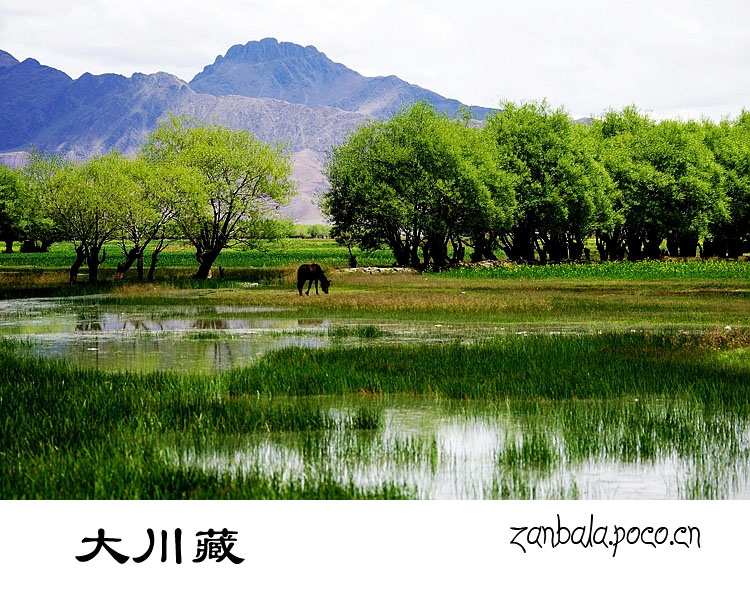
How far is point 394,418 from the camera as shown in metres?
15.3

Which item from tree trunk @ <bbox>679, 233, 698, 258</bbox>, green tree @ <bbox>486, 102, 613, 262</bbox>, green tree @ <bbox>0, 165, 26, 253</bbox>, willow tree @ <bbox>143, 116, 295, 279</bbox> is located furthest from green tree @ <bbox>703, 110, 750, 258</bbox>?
green tree @ <bbox>0, 165, 26, 253</bbox>

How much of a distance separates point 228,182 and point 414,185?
1795 cm

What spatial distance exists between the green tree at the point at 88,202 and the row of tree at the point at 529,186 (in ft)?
79.4

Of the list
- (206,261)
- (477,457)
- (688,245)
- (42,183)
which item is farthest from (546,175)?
(477,457)

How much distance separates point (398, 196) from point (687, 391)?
65.7 m

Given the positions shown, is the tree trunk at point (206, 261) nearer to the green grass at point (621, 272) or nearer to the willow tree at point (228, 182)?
the willow tree at point (228, 182)

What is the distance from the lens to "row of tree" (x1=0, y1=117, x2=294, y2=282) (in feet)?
210

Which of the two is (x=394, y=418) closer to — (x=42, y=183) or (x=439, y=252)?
(x=42, y=183)

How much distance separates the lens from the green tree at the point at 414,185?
8131 cm

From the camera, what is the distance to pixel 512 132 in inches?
3634

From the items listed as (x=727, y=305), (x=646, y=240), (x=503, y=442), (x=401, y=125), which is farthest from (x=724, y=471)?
(x=646, y=240)

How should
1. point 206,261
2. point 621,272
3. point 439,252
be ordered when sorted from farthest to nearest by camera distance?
point 439,252 → point 621,272 → point 206,261

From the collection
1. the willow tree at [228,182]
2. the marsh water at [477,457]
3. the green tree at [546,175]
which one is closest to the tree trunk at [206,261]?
the willow tree at [228,182]

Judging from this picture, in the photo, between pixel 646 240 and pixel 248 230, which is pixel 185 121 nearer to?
pixel 248 230
